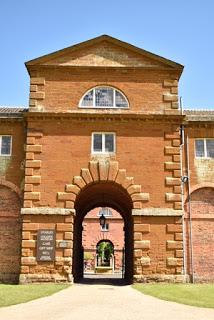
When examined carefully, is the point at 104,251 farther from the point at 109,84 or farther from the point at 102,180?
the point at 109,84

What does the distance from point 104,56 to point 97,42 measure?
2.69ft

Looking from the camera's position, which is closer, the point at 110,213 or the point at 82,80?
the point at 82,80

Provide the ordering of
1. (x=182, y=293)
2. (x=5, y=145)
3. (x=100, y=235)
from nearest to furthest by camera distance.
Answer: (x=182, y=293) < (x=5, y=145) < (x=100, y=235)

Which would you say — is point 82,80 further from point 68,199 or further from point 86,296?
point 86,296

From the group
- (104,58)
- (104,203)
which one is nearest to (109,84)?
(104,58)

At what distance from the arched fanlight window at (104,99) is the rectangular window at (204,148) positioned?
417 centimetres

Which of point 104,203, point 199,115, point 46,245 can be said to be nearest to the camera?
point 46,245

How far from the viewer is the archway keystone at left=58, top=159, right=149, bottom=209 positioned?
20938mm

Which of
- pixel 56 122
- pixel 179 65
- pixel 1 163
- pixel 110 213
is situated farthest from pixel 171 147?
pixel 110 213

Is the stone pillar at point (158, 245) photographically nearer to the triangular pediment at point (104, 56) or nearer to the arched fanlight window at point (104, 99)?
the arched fanlight window at point (104, 99)

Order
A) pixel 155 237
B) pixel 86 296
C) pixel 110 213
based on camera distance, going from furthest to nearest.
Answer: pixel 110 213 → pixel 155 237 → pixel 86 296

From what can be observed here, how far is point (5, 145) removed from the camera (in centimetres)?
2244

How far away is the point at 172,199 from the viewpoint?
21.0 m

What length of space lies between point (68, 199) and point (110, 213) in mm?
27374
